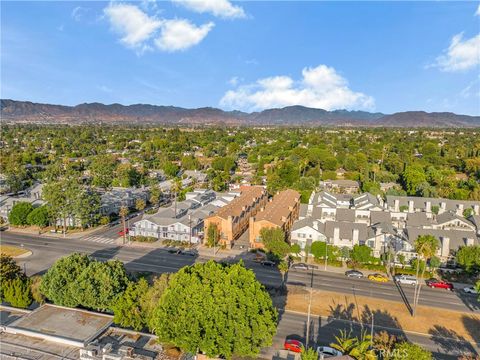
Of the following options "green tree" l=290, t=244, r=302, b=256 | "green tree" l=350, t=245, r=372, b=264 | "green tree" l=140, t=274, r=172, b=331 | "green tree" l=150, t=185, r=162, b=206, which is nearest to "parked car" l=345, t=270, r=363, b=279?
"green tree" l=350, t=245, r=372, b=264

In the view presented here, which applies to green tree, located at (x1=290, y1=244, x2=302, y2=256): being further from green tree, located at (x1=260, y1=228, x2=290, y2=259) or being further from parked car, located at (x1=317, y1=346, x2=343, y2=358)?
parked car, located at (x1=317, y1=346, x2=343, y2=358)

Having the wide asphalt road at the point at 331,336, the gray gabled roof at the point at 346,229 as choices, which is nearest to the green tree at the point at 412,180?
the gray gabled roof at the point at 346,229

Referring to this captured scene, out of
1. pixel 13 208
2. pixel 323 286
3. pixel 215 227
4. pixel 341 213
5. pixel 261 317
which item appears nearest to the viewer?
pixel 261 317

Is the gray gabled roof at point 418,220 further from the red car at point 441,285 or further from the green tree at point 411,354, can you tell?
the green tree at point 411,354

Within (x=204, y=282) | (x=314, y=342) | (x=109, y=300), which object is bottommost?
(x=314, y=342)

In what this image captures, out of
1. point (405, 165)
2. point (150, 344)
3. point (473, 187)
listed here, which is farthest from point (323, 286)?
point (405, 165)

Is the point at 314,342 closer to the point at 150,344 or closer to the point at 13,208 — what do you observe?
the point at 150,344

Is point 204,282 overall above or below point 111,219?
above
